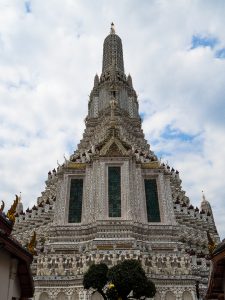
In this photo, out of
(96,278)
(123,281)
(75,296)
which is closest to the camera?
(123,281)

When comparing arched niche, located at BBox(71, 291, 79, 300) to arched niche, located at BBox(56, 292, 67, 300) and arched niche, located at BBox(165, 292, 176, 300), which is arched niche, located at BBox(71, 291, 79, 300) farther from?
arched niche, located at BBox(165, 292, 176, 300)

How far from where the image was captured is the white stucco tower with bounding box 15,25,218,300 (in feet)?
95.1

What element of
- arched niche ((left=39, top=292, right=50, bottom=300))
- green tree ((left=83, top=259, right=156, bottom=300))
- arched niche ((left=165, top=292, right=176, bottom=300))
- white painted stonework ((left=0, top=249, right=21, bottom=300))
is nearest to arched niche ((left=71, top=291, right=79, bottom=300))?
arched niche ((left=39, top=292, right=50, bottom=300))

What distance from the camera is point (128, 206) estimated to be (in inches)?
1389

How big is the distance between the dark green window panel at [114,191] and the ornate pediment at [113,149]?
1.75 m

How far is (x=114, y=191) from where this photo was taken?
37312 mm

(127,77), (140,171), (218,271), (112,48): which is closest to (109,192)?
(140,171)

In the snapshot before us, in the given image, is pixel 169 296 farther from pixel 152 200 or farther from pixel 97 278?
pixel 152 200

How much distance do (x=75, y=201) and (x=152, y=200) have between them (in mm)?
8344

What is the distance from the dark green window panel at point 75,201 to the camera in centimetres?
3669

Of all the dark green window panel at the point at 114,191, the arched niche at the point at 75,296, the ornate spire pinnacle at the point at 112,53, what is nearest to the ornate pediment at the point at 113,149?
the dark green window panel at the point at 114,191

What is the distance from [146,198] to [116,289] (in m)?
19.4

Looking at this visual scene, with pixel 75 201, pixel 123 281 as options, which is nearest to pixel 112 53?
pixel 75 201

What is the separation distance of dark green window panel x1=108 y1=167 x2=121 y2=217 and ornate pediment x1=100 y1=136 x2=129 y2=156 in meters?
1.75
